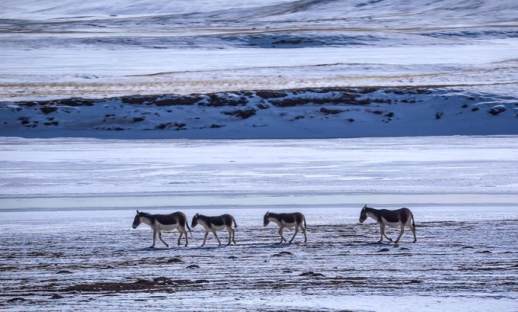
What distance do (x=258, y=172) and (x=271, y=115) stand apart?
1341 cm

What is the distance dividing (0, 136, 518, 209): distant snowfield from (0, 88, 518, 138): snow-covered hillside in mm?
1973

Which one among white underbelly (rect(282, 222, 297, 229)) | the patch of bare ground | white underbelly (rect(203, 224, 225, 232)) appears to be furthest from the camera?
white underbelly (rect(282, 222, 297, 229))

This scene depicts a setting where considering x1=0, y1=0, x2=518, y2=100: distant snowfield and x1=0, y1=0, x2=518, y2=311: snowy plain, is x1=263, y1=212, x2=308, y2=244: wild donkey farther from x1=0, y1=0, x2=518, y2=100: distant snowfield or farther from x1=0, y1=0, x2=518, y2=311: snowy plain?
x1=0, y1=0, x2=518, y2=100: distant snowfield

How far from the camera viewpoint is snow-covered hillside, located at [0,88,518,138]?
41.2 metres

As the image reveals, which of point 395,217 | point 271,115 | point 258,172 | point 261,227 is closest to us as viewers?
point 395,217

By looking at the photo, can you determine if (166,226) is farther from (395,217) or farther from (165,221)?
(395,217)

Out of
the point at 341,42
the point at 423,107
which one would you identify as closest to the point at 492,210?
the point at 423,107

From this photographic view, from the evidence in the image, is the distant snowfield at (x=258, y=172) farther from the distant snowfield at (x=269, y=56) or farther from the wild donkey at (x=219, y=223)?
the distant snowfield at (x=269, y=56)

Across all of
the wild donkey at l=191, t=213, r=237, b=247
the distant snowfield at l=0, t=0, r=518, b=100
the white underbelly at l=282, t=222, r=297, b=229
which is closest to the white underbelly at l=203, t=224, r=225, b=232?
the wild donkey at l=191, t=213, r=237, b=247

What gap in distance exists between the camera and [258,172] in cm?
2978

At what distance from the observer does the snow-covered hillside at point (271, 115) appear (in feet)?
135

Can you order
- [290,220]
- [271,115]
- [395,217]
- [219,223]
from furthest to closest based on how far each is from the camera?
[271,115]
[290,220]
[395,217]
[219,223]

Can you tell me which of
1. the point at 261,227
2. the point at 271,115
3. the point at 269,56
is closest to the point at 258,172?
the point at 261,227

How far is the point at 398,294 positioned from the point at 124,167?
17.9 meters
